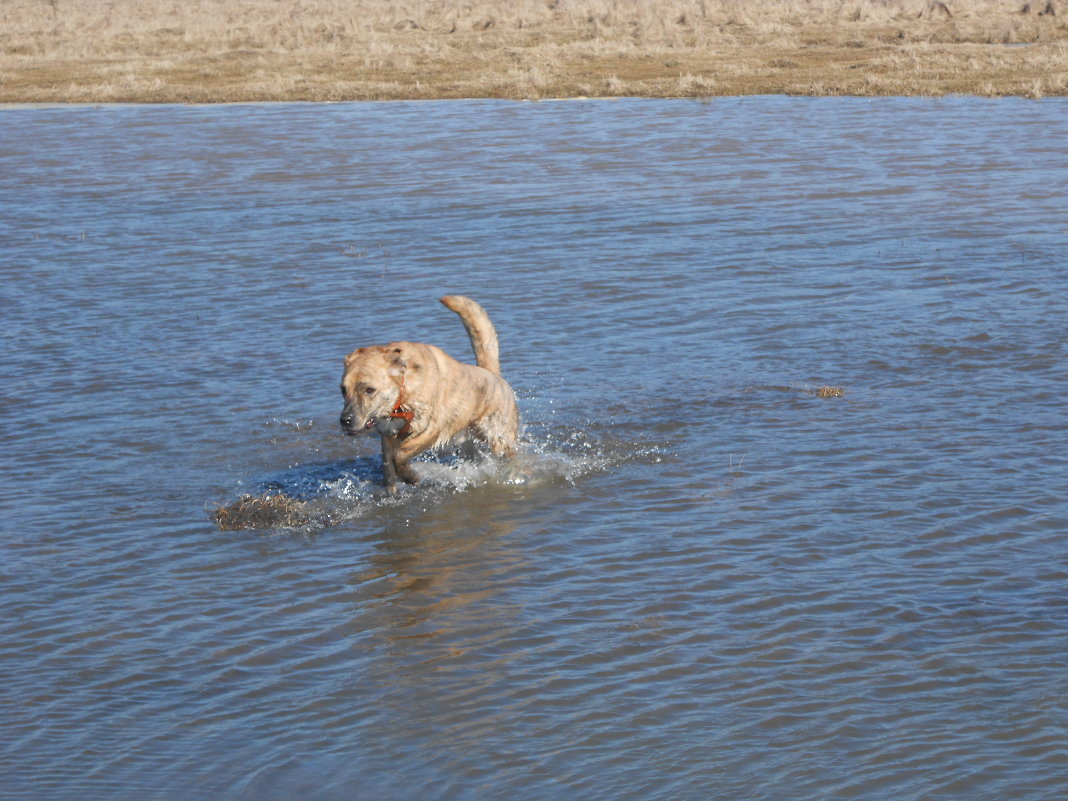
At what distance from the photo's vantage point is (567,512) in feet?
28.4

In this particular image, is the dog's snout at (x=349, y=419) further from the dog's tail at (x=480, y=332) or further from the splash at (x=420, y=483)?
the dog's tail at (x=480, y=332)

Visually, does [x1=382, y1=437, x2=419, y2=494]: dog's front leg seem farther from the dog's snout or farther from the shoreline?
the shoreline

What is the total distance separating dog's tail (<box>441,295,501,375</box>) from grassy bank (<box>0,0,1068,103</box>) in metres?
20.8

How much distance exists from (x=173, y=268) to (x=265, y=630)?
31.5 ft

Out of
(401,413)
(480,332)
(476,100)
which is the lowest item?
(401,413)

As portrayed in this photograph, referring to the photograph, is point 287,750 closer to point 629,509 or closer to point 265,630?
point 265,630

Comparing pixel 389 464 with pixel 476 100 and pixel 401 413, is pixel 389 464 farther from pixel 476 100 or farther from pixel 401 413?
pixel 476 100

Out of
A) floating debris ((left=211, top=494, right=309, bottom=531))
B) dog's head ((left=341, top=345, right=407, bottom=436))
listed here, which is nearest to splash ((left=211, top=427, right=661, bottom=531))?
floating debris ((left=211, top=494, right=309, bottom=531))

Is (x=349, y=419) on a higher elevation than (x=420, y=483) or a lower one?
higher

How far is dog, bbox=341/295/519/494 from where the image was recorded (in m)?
8.05

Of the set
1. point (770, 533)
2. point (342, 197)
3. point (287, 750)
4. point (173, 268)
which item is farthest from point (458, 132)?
point (287, 750)

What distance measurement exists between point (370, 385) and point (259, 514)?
1195mm

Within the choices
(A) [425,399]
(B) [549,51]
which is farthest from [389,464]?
(B) [549,51]

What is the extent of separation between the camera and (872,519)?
324 inches
